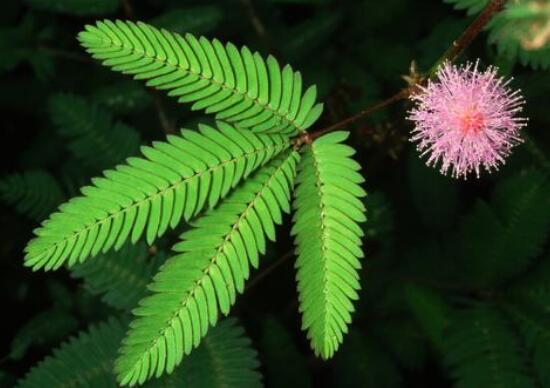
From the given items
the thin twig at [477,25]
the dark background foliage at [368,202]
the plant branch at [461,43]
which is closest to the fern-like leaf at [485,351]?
the dark background foliage at [368,202]

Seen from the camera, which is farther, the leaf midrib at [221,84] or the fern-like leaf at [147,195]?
the leaf midrib at [221,84]

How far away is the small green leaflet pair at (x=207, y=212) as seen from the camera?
178cm

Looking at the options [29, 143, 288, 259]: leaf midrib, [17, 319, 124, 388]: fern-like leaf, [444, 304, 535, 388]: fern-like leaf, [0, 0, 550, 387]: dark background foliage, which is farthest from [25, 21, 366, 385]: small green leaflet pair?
[444, 304, 535, 388]: fern-like leaf

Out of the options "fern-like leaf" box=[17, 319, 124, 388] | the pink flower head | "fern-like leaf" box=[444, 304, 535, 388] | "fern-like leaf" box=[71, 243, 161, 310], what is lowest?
"fern-like leaf" box=[17, 319, 124, 388]

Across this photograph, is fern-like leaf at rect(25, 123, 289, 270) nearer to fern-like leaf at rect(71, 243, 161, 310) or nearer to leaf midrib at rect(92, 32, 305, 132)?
leaf midrib at rect(92, 32, 305, 132)

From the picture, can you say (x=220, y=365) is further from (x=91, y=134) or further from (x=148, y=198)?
(x=91, y=134)

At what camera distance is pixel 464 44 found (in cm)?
194

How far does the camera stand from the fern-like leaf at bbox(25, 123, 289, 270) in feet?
5.78

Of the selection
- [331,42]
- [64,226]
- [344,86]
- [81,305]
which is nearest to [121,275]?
[81,305]

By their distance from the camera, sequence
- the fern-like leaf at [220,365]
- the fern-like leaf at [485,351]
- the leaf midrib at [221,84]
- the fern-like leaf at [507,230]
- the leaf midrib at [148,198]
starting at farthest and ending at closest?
the fern-like leaf at [507,230] → the fern-like leaf at [485,351] → the fern-like leaf at [220,365] → the leaf midrib at [221,84] → the leaf midrib at [148,198]

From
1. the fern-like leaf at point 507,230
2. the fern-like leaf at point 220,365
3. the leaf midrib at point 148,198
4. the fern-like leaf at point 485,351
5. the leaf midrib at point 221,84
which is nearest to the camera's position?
the leaf midrib at point 148,198

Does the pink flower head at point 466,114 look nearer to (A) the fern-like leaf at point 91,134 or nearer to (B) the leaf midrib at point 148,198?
(B) the leaf midrib at point 148,198

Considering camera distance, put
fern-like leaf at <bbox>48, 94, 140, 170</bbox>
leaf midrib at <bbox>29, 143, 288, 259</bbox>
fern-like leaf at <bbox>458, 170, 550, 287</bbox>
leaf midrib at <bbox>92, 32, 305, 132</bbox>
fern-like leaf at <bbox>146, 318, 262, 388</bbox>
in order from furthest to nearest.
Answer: fern-like leaf at <bbox>48, 94, 140, 170</bbox> < fern-like leaf at <bbox>458, 170, 550, 287</bbox> < fern-like leaf at <bbox>146, 318, 262, 388</bbox> < leaf midrib at <bbox>92, 32, 305, 132</bbox> < leaf midrib at <bbox>29, 143, 288, 259</bbox>

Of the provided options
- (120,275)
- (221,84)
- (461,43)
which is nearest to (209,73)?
(221,84)
